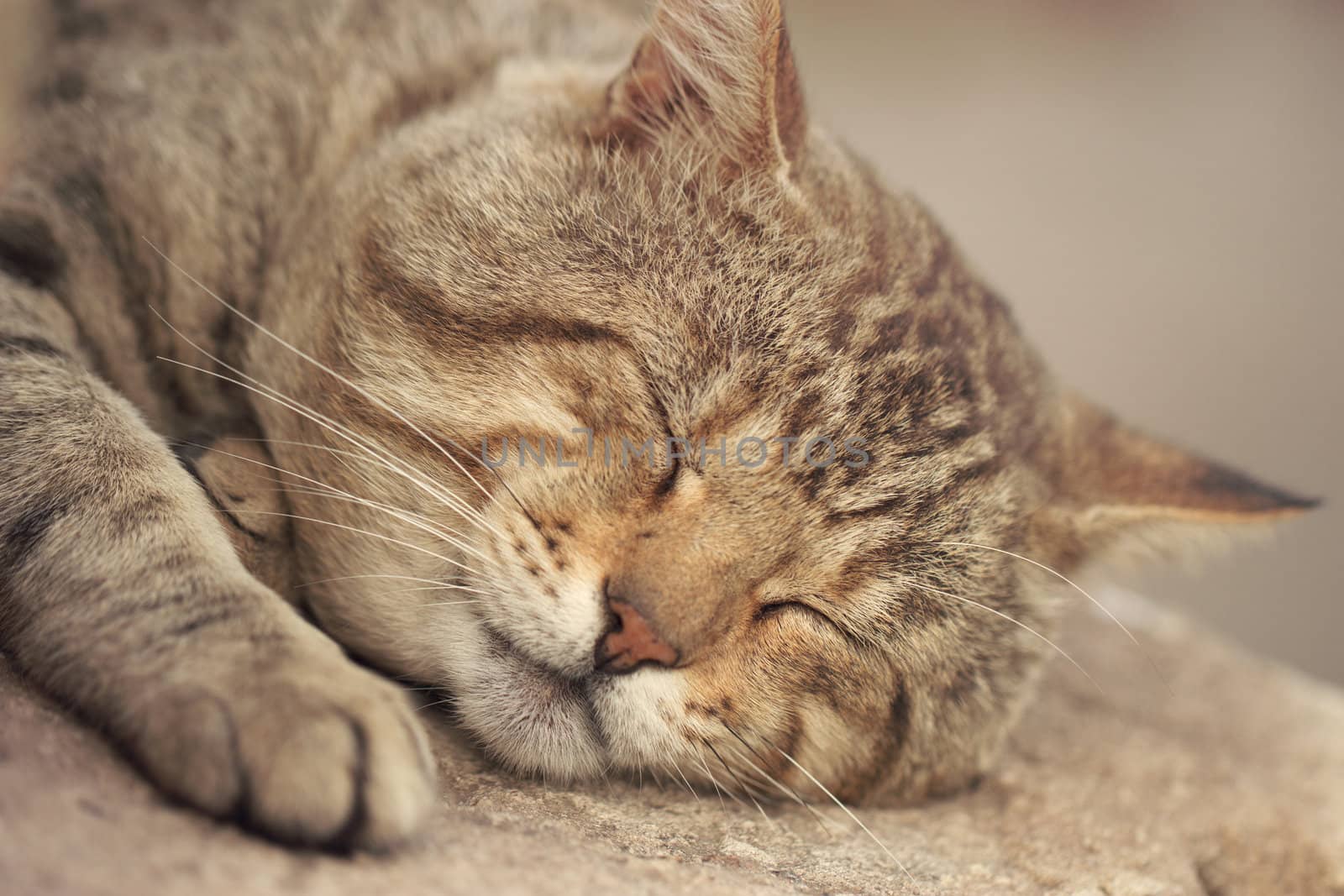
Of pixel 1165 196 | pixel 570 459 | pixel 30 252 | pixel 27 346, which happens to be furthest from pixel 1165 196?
pixel 27 346

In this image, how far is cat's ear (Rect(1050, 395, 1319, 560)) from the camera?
169 cm

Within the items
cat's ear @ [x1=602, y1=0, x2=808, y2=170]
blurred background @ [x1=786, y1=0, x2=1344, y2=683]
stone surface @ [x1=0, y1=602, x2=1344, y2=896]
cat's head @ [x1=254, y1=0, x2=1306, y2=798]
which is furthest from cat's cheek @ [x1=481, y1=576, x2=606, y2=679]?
blurred background @ [x1=786, y1=0, x2=1344, y2=683]

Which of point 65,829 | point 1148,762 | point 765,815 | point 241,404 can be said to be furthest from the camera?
point 1148,762

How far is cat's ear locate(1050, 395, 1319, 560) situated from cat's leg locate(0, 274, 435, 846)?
44.5 inches

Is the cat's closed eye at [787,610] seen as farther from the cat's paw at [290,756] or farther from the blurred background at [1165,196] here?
the blurred background at [1165,196]

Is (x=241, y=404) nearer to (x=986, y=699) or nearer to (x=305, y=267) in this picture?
(x=305, y=267)

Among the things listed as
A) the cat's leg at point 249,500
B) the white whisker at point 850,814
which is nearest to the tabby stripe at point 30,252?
the cat's leg at point 249,500

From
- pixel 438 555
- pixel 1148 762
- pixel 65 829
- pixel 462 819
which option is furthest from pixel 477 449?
pixel 1148 762

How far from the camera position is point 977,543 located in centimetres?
150

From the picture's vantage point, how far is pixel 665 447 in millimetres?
1345

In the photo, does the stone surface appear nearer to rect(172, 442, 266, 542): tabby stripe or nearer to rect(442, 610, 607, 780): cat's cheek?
rect(442, 610, 607, 780): cat's cheek

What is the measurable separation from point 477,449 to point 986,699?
84 centimetres

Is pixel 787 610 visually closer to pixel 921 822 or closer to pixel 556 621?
pixel 556 621

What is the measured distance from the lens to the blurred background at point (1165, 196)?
424 cm
